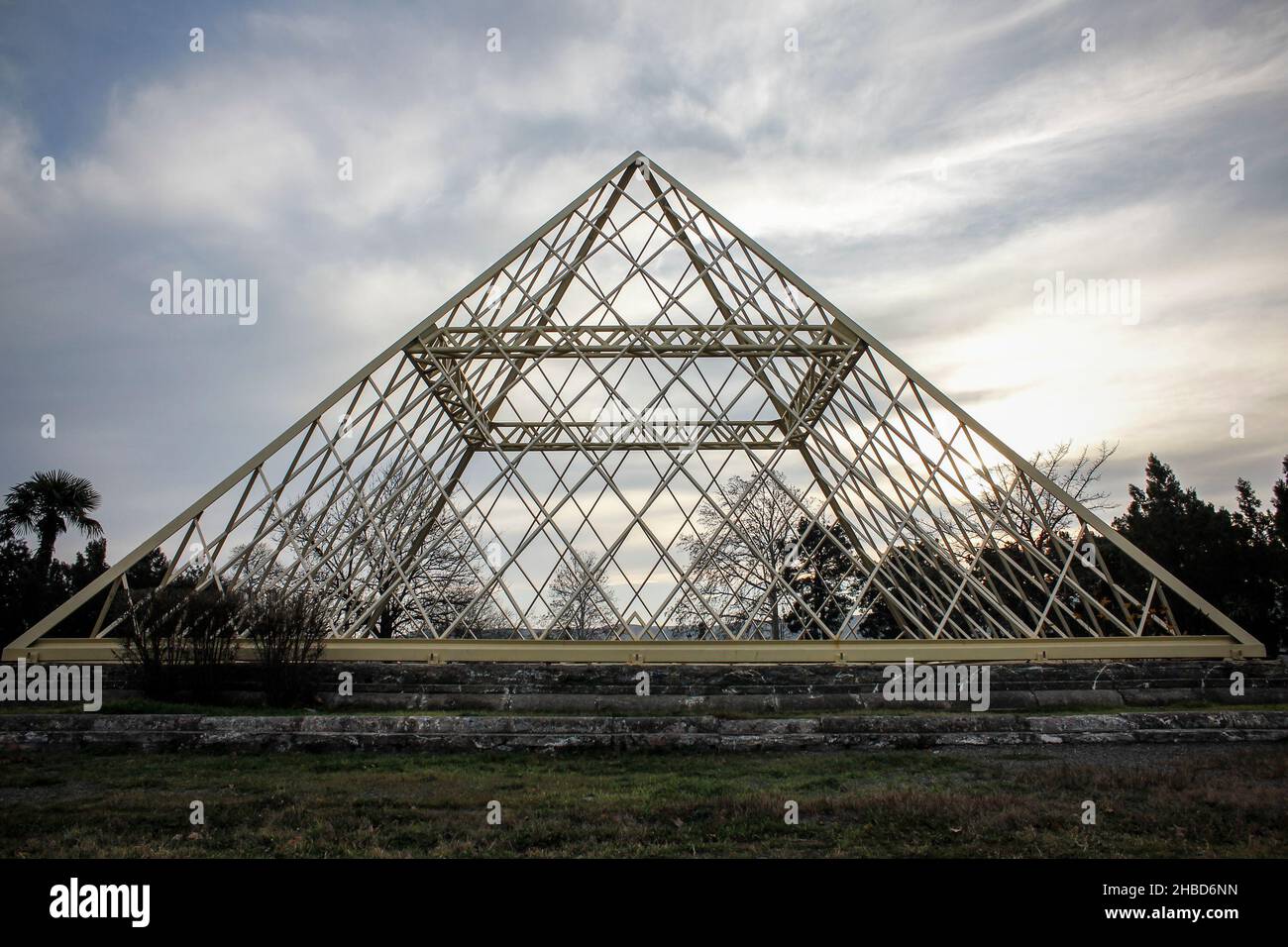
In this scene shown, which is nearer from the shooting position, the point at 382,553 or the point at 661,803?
the point at 661,803

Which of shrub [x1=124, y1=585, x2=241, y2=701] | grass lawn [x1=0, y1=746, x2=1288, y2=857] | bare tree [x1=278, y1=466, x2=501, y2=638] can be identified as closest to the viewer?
grass lawn [x1=0, y1=746, x2=1288, y2=857]

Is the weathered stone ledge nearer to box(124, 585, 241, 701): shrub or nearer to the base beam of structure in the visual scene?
box(124, 585, 241, 701): shrub

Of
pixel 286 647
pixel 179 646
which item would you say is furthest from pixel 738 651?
pixel 179 646

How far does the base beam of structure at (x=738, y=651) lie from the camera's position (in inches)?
501

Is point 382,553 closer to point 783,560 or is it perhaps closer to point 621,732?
point 621,732

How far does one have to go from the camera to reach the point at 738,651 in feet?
42.1

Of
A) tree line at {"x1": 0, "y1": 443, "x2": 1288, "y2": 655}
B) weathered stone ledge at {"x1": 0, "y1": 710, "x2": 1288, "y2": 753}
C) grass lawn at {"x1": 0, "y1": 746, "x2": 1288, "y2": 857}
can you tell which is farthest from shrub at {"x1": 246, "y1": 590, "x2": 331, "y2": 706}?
tree line at {"x1": 0, "y1": 443, "x2": 1288, "y2": 655}

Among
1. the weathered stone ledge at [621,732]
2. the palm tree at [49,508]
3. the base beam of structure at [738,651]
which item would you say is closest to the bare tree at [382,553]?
the base beam of structure at [738,651]

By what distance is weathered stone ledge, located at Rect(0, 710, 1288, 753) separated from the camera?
30.4 ft

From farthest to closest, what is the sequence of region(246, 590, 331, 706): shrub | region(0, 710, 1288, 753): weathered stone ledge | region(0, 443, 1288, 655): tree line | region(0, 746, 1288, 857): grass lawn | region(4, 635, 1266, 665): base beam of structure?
region(0, 443, 1288, 655): tree line
region(4, 635, 1266, 665): base beam of structure
region(246, 590, 331, 706): shrub
region(0, 710, 1288, 753): weathered stone ledge
region(0, 746, 1288, 857): grass lawn

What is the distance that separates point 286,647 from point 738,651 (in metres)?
6.88

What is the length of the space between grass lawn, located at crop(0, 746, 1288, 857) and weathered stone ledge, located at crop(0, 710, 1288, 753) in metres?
0.29

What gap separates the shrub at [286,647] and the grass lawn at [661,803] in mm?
2864

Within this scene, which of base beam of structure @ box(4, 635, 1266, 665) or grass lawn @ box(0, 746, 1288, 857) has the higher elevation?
base beam of structure @ box(4, 635, 1266, 665)
